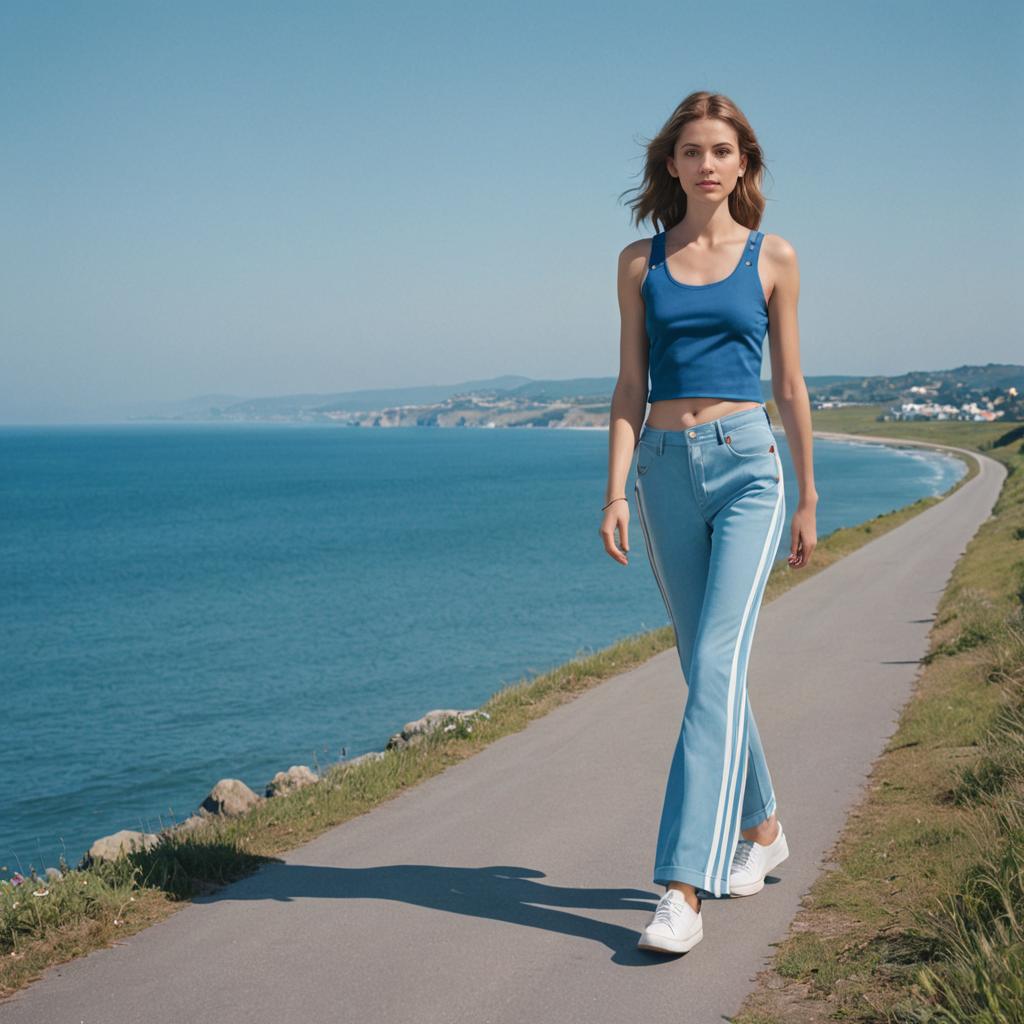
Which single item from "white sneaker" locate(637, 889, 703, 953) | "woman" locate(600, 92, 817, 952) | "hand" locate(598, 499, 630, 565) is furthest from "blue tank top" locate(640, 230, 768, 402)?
"white sneaker" locate(637, 889, 703, 953)

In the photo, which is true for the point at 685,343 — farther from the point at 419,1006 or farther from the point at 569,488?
the point at 569,488

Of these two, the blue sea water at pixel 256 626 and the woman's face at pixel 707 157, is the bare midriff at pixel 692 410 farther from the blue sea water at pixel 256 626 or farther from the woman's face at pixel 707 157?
the blue sea water at pixel 256 626

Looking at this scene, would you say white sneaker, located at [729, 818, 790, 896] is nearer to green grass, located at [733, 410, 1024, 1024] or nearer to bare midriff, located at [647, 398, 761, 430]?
green grass, located at [733, 410, 1024, 1024]

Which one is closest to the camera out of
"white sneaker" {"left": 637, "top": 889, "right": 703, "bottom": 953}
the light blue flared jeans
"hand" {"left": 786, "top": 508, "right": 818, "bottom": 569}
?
"white sneaker" {"left": 637, "top": 889, "right": 703, "bottom": 953}

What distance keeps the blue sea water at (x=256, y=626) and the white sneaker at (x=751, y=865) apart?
4.81 meters

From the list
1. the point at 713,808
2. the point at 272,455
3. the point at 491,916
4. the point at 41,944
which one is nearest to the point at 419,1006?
the point at 491,916

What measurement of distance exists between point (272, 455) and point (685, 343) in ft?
612

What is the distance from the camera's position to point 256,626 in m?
37.7

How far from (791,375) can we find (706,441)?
0.43m

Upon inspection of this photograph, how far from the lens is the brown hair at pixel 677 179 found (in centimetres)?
397

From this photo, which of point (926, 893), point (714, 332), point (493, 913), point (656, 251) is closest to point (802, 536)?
point (714, 332)

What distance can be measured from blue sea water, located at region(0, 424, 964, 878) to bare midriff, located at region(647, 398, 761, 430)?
17.7 feet

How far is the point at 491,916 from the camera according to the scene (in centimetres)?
415

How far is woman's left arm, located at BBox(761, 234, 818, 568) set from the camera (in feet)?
13.0
